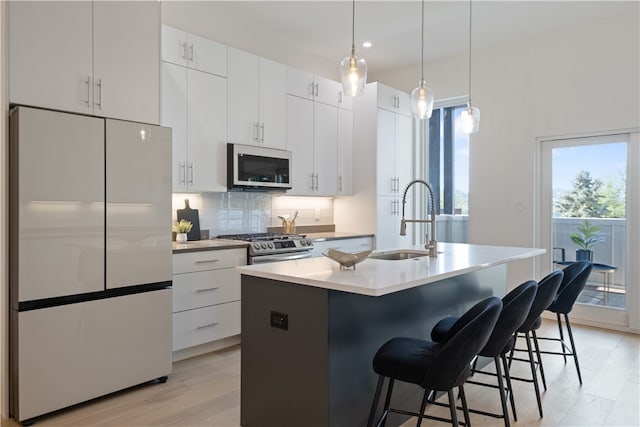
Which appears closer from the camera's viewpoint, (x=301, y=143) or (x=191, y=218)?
(x=191, y=218)

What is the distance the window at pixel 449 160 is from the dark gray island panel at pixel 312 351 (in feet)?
11.2

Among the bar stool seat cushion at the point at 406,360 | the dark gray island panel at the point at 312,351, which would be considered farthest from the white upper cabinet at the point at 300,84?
the bar stool seat cushion at the point at 406,360

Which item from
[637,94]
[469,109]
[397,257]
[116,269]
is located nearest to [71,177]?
[116,269]

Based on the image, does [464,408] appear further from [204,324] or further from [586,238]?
[586,238]

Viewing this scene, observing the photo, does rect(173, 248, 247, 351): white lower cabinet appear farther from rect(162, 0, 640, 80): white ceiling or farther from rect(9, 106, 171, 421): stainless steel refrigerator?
rect(162, 0, 640, 80): white ceiling

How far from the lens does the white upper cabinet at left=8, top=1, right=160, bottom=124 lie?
8.34 ft

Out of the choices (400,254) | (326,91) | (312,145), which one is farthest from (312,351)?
(326,91)

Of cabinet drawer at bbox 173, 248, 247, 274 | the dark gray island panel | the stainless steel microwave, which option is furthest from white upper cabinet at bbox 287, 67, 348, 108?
the dark gray island panel

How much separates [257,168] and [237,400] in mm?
2172

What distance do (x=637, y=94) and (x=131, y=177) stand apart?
4475mm

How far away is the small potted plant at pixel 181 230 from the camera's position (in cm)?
390

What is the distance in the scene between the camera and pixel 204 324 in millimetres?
3600

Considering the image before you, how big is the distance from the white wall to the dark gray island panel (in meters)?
3.04

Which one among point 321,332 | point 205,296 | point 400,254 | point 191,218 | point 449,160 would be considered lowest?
point 205,296
